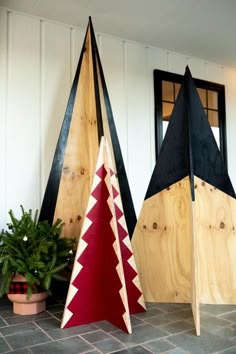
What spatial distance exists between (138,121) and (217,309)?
1.91 metres

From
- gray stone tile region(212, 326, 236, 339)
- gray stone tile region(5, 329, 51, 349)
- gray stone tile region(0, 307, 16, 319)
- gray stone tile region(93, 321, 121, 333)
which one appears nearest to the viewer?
gray stone tile region(5, 329, 51, 349)

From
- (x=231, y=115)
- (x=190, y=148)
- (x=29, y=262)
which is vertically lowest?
(x=29, y=262)

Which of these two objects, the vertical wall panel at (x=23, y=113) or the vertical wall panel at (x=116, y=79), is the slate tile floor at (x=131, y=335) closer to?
the vertical wall panel at (x=23, y=113)

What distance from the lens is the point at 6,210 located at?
275cm

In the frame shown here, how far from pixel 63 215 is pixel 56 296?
64 centimetres

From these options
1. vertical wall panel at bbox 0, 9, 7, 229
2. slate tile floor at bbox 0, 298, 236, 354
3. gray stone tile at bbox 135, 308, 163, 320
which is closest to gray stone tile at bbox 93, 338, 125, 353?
slate tile floor at bbox 0, 298, 236, 354

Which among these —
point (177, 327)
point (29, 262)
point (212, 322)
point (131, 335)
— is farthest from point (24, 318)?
point (212, 322)

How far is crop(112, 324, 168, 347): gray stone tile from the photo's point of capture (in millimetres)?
1844

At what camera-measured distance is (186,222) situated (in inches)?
100

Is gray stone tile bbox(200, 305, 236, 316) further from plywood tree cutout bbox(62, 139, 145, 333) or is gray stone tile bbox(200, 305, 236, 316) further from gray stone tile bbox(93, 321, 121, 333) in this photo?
gray stone tile bbox(93, 321, 121, 333)

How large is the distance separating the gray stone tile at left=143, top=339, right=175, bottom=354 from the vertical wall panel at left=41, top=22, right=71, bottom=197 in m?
1.56

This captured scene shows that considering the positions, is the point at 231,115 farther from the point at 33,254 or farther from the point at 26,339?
the point at 26,339

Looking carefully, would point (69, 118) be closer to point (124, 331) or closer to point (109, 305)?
point (109, 305)

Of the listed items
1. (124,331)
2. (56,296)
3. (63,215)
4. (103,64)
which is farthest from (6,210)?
(103,64)
